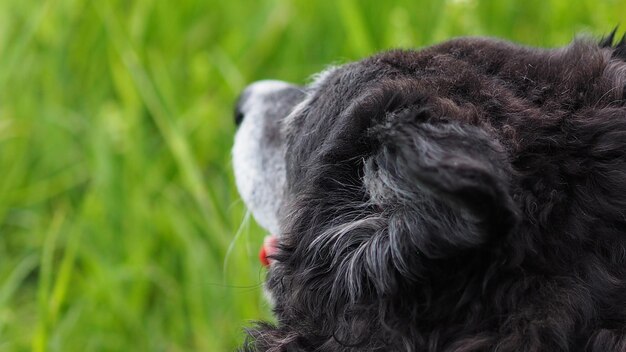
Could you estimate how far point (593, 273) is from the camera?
6.14ft

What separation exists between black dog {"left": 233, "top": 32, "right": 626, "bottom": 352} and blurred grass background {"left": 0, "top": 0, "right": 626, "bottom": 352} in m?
0.99

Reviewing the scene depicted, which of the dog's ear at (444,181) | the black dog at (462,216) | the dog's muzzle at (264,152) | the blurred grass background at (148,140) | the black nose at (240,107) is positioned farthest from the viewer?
the blurred grass background at (148,140)

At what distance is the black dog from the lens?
1701mm

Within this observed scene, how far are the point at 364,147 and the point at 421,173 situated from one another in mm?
475

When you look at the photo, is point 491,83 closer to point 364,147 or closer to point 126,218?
point 364,147

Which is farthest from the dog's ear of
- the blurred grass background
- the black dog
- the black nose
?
the black nose

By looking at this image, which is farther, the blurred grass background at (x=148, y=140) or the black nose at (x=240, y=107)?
the blurred grass background at (x=148, y=140)

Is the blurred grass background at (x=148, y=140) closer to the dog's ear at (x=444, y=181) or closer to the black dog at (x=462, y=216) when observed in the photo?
the black dog at (x=462, y=216)

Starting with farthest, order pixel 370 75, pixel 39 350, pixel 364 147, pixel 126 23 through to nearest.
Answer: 1. pixel 126 23
2. pixel 39 350
3. pixel 370 75
4. pixel 364 147

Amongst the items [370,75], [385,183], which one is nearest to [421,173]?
[385,183]

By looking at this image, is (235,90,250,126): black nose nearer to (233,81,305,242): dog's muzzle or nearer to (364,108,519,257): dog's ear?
(233,81,305,242): dog's muzzle

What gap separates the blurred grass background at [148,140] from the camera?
3.51 m

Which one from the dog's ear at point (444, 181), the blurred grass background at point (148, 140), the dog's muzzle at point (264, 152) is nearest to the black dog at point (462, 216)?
the dog's ear at point (444, 181)

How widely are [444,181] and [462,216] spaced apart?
0.47 ft
